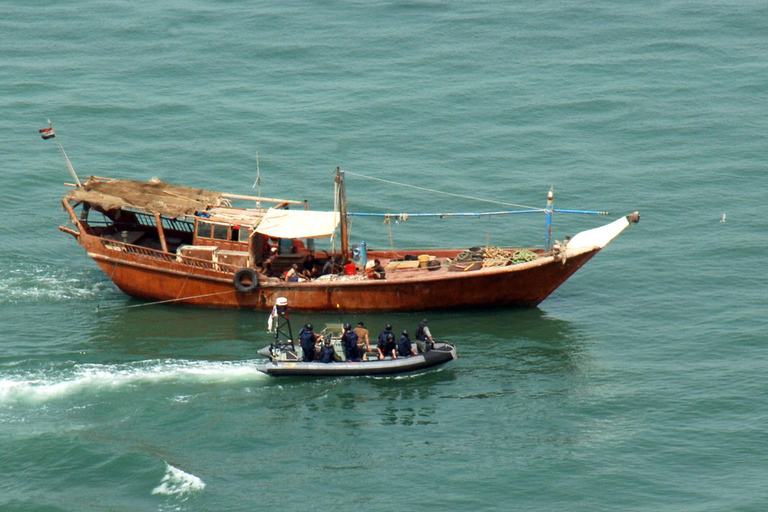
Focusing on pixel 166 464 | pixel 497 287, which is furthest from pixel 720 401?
pixel 166 464

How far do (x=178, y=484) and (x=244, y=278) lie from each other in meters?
11.5

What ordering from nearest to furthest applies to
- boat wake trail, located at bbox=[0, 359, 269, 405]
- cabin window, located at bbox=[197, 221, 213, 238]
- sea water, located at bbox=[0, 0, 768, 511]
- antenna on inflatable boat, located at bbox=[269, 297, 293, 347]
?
sea water, located at bbox=[0, 0, 768, 511] < boat wake trail, located at bbox=[0, 359, 269, 405] < antenna on inflatable boat, located at bbox=[269, 297, 293, 347] < cabin window, located at bbox=[197, 221, 213, 238]

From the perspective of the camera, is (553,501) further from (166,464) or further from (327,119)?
(327,119)

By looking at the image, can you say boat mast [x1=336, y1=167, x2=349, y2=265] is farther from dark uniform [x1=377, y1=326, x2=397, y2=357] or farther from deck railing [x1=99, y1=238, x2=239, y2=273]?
dark uniform [x1=377, y1=326, x2=397, y2=357]

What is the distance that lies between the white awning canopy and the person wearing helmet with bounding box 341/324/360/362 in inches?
215

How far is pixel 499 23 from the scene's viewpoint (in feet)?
219

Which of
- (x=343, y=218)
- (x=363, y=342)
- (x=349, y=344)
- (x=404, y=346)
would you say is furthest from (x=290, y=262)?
(x=404, y=346)

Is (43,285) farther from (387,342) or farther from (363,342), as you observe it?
(387,342)

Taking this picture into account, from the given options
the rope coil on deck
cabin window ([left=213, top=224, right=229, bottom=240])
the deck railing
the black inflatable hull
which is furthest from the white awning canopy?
the black inflatable hull

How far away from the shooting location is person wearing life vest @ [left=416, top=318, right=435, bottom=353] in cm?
3381

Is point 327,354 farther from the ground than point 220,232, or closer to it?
closer to it

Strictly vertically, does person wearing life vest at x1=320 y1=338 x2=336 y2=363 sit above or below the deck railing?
below

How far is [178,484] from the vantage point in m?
Result: 27.6

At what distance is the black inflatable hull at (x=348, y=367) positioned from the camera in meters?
33.0
